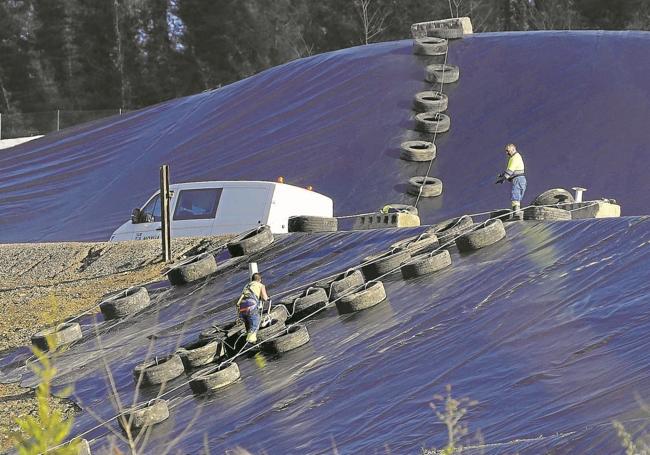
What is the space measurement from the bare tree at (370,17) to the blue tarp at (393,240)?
104ft

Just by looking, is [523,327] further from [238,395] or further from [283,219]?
[283,219]

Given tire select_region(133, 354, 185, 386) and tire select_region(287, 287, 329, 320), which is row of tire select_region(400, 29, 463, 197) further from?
tire select_region(133, 354, 185, 386)

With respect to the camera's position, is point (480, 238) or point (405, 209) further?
point (405, 209)

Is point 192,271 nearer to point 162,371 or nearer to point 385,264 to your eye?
point 385,264

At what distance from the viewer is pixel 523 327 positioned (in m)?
14.8

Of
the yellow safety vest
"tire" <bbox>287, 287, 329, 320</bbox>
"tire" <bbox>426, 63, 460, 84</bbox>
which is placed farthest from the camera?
"tire" <bbox>426, 63, 460, 84</bbox>

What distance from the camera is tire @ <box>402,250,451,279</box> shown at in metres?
17.9

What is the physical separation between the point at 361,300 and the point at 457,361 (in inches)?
121

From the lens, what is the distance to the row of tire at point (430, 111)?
26.7 meters

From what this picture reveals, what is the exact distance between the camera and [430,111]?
2947 centimetres

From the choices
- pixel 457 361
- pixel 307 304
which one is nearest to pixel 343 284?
pixel 307 304

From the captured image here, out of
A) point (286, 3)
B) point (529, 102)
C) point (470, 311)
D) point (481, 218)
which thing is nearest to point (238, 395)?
point (470, 311)

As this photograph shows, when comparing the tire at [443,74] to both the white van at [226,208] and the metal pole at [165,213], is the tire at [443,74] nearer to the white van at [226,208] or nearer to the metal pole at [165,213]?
the white van at [226,208]

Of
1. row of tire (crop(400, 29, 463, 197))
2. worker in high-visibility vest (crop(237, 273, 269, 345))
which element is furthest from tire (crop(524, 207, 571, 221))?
row of tire (crop(400, 29, 463, 197))
